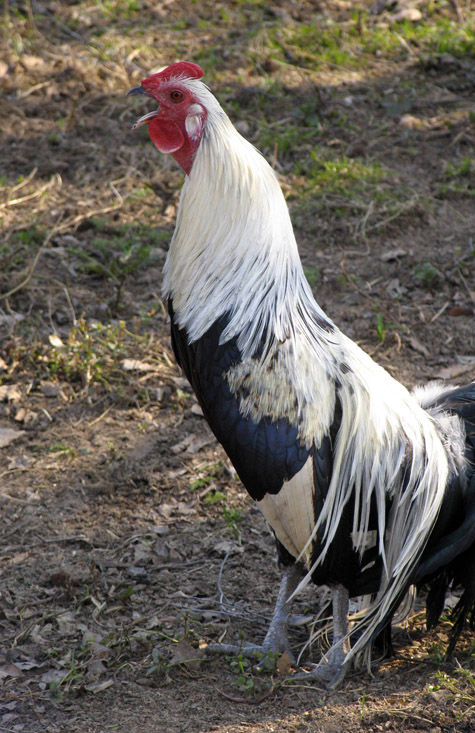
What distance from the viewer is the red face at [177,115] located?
3201mm

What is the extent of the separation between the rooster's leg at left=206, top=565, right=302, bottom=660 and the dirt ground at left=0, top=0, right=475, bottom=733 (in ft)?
0.23

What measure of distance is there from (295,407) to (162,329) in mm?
2613

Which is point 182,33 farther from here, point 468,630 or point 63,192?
point 468,630

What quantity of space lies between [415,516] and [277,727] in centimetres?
97

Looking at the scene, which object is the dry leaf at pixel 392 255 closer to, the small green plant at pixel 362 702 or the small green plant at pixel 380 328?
the small green plant at pixel 380 328

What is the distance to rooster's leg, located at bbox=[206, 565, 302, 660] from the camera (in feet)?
11.4

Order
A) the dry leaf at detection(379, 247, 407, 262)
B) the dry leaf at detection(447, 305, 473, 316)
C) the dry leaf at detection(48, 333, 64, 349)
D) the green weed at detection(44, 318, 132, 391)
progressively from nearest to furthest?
1. the green weed at detection(44, 318, 132, 391)
2. the dry leaf at detection(48, 333, 64, 349)
3. the dry leaf at detection(447, 305, 473, 316)
4. the dry leaf at detection(379, 247, 407, 262)

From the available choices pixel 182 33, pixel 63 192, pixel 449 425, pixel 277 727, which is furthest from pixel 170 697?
pixel 182 33

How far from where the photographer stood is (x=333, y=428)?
120 inches

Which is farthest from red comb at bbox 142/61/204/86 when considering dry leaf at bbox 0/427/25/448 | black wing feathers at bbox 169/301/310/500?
dry leaf at bbox 0/427/25/448

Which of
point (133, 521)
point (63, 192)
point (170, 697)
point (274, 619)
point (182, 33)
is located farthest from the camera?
point (182, 33)

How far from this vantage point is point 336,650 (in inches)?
132

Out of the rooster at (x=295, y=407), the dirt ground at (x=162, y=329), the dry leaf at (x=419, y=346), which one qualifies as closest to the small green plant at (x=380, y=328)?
the dirt ground at (x=162, y=329)

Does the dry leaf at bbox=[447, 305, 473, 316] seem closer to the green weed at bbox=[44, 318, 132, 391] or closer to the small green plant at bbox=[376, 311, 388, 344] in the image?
the small green plant at bbox=[376, 311, 388, 344]
